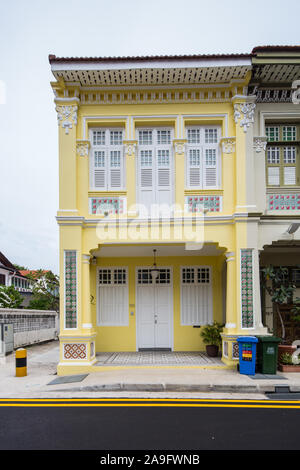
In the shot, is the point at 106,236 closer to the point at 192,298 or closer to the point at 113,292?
the point at 113,292

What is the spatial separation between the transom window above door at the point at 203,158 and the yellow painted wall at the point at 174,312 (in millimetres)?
2871

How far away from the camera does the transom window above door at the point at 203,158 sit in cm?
1108

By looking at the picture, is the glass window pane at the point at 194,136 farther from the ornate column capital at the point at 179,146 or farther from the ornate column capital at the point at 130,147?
the ornate column capital at the point at 130,147

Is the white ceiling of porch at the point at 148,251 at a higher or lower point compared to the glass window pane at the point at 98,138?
lower

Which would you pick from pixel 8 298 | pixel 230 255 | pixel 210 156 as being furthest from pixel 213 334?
pixel 8 298

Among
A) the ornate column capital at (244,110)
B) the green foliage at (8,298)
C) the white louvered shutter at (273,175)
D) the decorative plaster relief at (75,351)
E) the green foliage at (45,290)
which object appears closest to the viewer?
the decorative plaster relief at (75,351)

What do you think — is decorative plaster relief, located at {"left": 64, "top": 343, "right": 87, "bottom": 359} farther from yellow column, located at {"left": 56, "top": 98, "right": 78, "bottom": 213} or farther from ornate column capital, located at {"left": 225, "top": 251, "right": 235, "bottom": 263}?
ornate column capital, located at {"left": 225, "top": 251, "right": 235, "bottom": 263}

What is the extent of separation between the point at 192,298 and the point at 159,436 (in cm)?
721

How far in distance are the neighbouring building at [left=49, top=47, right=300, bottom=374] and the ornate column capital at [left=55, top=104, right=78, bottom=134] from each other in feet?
0.09

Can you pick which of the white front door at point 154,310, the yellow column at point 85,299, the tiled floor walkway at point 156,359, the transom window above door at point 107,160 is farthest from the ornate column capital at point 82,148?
the tiled floor walkway at point 156,359

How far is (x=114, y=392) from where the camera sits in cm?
821

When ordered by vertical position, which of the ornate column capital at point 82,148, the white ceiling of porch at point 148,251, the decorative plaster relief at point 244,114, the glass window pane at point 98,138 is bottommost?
the white ceiling of porch at point 148,251

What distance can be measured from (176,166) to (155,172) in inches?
25.9
